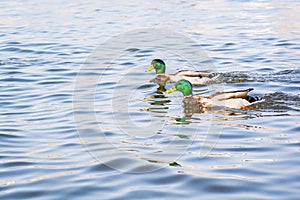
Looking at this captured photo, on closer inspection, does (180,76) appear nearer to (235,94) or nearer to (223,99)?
(223,99)

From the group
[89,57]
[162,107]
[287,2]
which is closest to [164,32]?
[89,57]

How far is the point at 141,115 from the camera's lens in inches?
416

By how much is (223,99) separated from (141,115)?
142 centimetres

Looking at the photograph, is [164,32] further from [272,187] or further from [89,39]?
[272,187]

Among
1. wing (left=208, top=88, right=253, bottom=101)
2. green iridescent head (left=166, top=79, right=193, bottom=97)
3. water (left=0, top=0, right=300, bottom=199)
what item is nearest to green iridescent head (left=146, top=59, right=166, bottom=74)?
water (left=0, top=0, right=300, bottom=199)

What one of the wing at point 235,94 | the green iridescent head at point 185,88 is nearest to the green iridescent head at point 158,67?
the green iridescent head at point 185,88

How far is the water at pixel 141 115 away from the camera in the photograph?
7.11 meters

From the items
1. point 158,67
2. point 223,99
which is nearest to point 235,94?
point 223,99

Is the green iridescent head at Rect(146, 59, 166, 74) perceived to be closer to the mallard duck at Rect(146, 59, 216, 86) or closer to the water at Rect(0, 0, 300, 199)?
the mallard duck at Rect(146, 59, 216, 86)

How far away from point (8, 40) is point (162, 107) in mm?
8254

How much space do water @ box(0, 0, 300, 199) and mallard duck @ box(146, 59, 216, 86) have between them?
266 mm

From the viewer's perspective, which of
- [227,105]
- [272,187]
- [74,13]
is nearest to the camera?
[272,187]

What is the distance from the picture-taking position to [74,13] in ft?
73.8

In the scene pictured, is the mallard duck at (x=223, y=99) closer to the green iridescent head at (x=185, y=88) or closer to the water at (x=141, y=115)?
the green iridescent head at (x=185, y=88)
